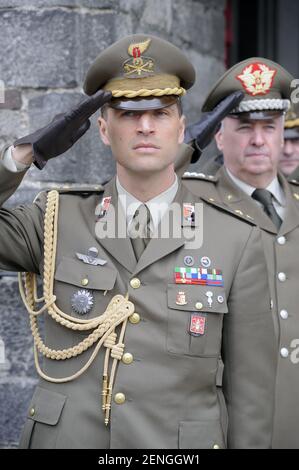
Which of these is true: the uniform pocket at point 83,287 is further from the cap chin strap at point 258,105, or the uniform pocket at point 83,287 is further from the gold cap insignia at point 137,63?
the cap chin strap at point 258,105

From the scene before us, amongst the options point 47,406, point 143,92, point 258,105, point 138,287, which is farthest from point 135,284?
point 258,105

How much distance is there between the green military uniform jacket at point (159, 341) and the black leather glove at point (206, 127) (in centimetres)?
62

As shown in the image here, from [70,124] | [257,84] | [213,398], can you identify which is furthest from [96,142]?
[213,398]

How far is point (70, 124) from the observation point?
294 centimetres

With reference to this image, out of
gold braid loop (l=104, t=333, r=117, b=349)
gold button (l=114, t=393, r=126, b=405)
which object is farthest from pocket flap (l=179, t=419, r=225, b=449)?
gold braid loop (l=104, t=333, r=117, b=349)

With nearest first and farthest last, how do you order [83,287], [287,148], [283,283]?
[83,287] < [283,283] < [287,148]

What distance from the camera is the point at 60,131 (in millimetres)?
2928

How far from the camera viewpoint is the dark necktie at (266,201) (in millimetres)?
3900

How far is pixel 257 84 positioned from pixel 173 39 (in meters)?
0.98

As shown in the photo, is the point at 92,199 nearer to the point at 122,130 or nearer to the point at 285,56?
the point at 122,130

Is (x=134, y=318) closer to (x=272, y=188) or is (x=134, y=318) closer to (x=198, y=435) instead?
(x=198, y=435)

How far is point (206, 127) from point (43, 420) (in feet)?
4.39

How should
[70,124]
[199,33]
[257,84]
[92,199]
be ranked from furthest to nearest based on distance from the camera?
[199,33] → [257,84] → [92,199] → [70,124]

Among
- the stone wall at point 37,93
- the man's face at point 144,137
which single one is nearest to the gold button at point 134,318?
the man's face at point 144,137
